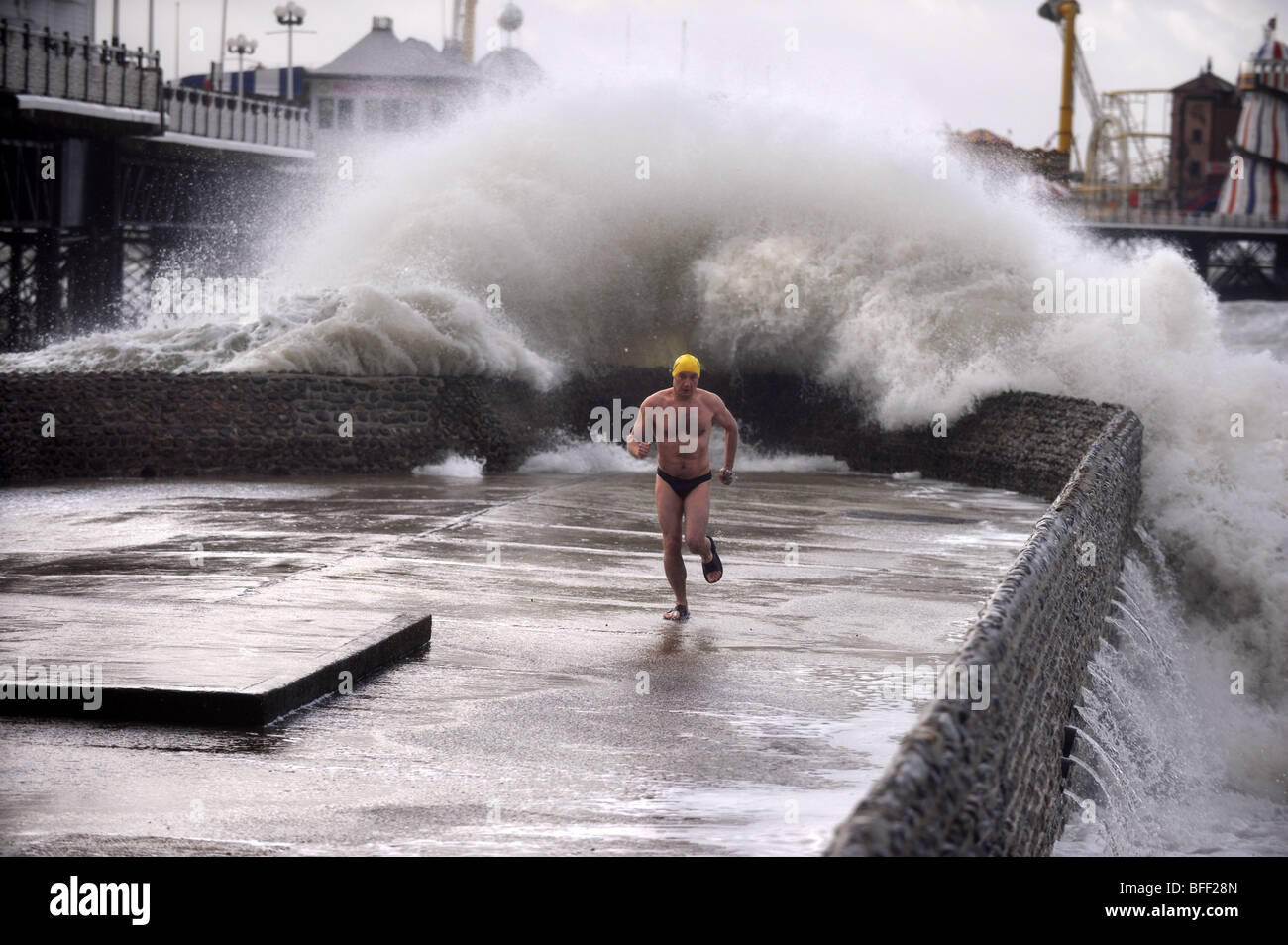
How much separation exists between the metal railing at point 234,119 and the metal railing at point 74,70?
229cm

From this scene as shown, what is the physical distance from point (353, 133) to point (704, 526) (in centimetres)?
6677

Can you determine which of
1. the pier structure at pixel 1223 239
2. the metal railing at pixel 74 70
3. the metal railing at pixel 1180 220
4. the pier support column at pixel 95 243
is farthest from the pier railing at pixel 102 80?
the metal railing at pixel 1180 220

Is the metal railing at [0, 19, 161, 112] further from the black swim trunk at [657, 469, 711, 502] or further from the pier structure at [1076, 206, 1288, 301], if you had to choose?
the pier structure at [1076, 206, 1288, 301]

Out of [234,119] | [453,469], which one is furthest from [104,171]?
[453,469]

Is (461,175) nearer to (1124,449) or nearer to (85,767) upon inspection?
(1124,449)

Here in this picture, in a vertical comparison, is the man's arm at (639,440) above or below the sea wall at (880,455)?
above

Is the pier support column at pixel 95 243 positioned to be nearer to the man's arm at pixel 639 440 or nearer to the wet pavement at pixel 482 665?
the wet pavement at pixel 482 665

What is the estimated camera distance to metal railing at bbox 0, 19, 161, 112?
24938mm

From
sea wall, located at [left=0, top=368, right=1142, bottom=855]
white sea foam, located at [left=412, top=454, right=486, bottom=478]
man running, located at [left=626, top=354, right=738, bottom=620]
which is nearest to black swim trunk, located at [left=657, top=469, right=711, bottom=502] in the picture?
man running, located at [left=626, top=354, right=738, bottom=620]

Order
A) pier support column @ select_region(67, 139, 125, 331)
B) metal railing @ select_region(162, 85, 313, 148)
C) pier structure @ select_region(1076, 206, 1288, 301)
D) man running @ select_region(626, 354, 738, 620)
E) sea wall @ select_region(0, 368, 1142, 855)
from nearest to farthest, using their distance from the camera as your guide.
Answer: sea wall @ select_region(0, 368, 1142, 855), man running @ select_region(626, 354, 738, 620), pier support column @ select_region(67, 139, 125, 331), metal railing @ select_region(162, 85, 313, 148), pier structure @ select_region(1076, 206, 1288, 301)

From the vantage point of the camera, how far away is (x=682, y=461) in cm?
960

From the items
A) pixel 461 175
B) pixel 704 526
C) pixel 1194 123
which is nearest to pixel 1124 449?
pixel 704 526

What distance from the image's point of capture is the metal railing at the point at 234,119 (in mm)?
34969

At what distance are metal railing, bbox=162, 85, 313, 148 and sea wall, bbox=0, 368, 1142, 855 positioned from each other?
1581cm
